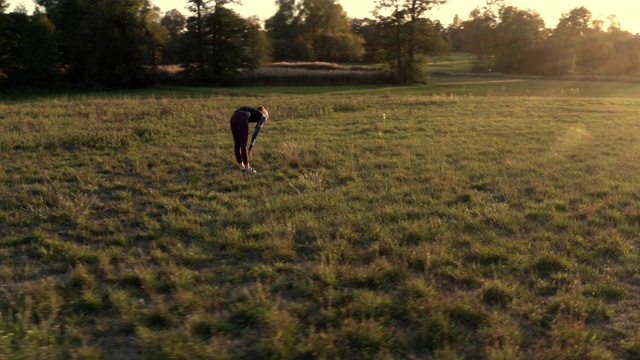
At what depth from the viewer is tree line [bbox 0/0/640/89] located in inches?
1961

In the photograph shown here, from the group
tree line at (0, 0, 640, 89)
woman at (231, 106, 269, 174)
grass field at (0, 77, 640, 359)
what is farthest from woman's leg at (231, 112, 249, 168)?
tree line at (0, 0, 640, 89)

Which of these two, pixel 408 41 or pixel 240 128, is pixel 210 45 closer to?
pixel 408 41

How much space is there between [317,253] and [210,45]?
53680 millimetres

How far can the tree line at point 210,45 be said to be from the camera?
49.8 m

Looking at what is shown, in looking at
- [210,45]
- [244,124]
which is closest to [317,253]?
[244,124]

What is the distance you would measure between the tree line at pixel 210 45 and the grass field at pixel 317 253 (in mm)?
42166

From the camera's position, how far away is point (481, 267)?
5578mm

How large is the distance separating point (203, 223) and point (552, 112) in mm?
19570

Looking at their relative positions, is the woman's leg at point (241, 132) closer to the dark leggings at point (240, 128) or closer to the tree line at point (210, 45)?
the dark leggings at point (240, 128)

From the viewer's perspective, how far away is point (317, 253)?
599 centimetres

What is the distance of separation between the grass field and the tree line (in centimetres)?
4217

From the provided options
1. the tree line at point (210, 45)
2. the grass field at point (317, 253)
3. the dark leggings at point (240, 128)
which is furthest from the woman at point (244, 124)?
the tree line at point (210, 45)

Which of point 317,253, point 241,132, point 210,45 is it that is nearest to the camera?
point 317,253

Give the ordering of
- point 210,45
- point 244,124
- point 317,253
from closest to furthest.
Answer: point 317,253 < point 244,124 < point 210,45
